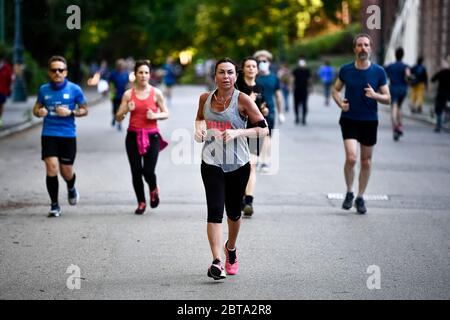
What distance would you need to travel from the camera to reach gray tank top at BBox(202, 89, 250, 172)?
738cm

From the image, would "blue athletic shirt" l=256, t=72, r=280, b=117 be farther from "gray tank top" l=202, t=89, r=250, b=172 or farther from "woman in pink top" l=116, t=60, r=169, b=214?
"gray tank top" l=202, t=89, r=250, b=172

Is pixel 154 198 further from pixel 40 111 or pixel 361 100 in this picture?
pixel 361 100

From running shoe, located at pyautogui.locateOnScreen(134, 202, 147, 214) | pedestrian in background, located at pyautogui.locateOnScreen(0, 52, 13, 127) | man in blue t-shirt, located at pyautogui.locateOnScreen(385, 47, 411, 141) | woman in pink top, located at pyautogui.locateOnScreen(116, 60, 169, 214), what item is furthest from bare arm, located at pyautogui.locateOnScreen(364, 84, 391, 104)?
pedestrian in background, located at pyautogui.locateOnScreen(0, 52, 13, 127)

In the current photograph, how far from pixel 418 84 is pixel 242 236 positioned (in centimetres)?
2164

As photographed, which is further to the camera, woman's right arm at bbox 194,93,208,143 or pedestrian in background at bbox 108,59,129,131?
pedestrian in background at bbox 108,59,129,131

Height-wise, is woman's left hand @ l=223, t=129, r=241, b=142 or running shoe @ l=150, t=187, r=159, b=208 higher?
woman's left hand @ l=223, t=129, r=241, b=142

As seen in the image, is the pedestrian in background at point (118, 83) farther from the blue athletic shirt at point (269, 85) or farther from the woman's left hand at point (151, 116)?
the woman's left hand at point (151, 116)

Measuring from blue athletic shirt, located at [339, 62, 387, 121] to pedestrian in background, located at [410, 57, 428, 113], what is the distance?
59.2 feet

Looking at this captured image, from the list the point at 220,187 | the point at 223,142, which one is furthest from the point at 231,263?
the point at 223,142

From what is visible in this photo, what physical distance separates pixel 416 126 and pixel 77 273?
1995 centimetres

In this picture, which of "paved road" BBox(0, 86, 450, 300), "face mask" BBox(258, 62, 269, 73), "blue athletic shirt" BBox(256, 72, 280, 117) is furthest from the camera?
"blue athletic shirt" BBox(256, 72, 280, 117)

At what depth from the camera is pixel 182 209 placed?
11.4 m
